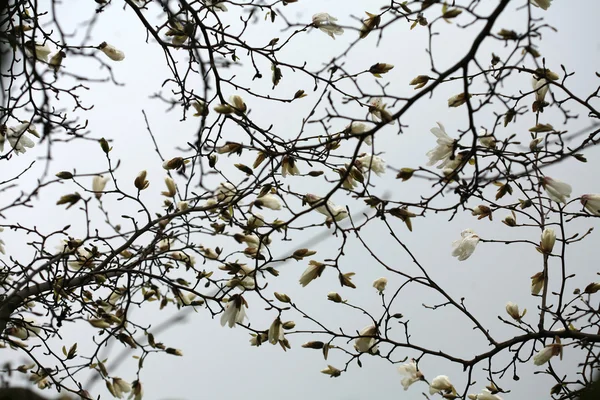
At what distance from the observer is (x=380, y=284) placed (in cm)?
215

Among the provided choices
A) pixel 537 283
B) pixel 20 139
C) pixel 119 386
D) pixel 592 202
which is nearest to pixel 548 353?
pixel 537 283

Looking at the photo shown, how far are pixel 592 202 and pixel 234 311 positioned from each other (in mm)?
1131

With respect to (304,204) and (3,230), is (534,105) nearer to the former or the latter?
(304,204)

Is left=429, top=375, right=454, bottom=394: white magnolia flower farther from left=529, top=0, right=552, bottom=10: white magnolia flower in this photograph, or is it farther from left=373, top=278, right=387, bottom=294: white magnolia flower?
left=529, top=0, right=552, bottom=10: white magnolia flower

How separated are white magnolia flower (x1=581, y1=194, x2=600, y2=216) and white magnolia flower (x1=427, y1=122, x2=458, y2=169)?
49 cm

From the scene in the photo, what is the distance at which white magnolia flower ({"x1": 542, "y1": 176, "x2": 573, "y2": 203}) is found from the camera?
171 cm

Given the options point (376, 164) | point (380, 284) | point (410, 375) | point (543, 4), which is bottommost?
point (410, 375)

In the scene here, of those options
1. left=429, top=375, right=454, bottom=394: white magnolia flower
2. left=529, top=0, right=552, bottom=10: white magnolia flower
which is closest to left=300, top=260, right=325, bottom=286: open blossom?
left=429, top=375, right=454, bottom=394: white magnolia flower

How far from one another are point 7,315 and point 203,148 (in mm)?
800

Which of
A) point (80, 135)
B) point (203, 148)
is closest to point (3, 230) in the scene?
point (80, 135)

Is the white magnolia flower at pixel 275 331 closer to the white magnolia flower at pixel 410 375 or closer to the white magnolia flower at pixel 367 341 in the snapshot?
the white magnolia flower at pixel 367 341

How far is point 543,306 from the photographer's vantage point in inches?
74.3

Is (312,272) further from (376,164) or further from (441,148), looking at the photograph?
(441,148)

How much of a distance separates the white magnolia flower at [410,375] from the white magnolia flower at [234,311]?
0.69 meters
